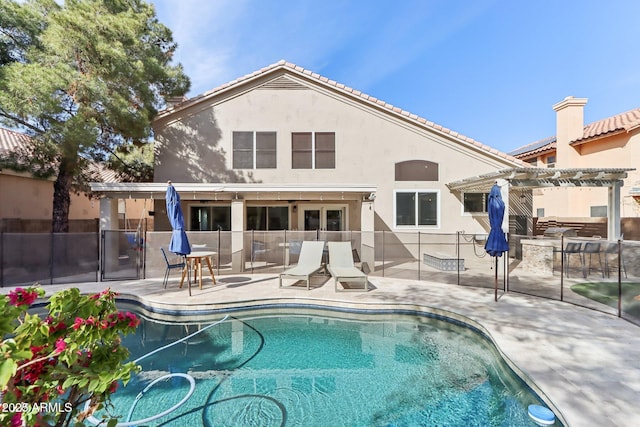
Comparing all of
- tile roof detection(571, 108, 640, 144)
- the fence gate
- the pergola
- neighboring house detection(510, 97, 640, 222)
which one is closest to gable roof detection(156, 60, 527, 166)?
the pergola

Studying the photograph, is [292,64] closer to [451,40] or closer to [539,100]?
[451,40]

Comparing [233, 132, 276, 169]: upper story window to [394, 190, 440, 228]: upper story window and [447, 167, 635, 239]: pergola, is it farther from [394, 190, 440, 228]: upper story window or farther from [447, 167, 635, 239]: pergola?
[447, 167, 635, 239]: pergola

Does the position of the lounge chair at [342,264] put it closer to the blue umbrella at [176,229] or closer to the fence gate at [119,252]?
the blue umbrella at [176,229]

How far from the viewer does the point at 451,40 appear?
14.4 m

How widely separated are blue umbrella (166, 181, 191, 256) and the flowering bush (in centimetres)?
587

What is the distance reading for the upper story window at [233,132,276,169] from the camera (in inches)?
500

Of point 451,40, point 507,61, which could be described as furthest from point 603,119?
point 451,40

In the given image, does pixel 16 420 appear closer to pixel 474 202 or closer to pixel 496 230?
pixel 496 230

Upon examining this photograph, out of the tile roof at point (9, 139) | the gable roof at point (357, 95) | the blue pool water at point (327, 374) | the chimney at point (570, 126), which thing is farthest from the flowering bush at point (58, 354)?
the chimney at point (570, 126)

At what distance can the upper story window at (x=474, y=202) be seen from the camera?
13062 millimetres

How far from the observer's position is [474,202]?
43.0ft

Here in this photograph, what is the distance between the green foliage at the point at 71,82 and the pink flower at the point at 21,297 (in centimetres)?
984

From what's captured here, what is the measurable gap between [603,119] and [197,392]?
85.6 feet

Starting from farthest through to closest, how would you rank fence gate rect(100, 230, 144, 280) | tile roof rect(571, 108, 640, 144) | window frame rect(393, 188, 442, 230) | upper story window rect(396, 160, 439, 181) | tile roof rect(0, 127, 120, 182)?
tile roof rect(571, 108, 640, 144) < upper story window rect(396, 160, 439, 181) < window frame rect(393, 188, 442, 230) < tile roof rect(0, 127, 120, 182) < fence gate rect(100, 230, 144, 280)
